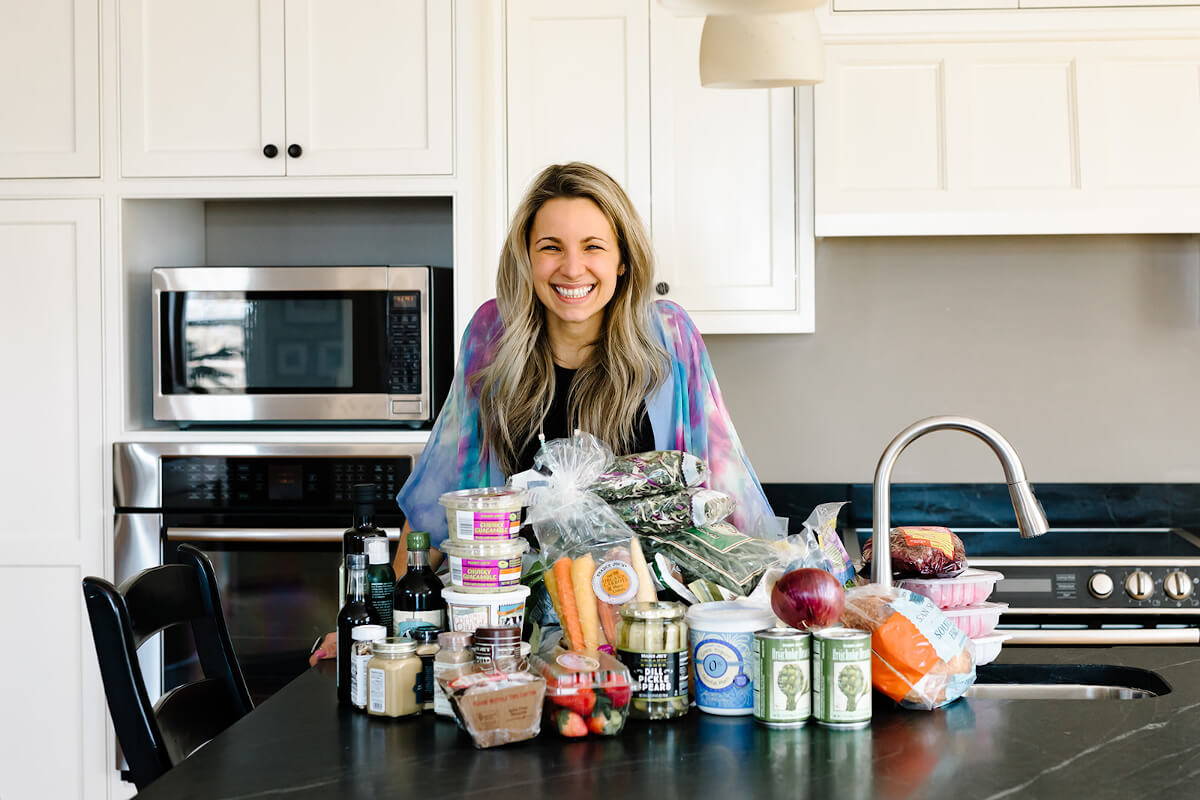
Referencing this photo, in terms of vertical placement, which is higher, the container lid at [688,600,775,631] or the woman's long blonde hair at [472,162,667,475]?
the woman's long blonde hair at [472,162,667,475]

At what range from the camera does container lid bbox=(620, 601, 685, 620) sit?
124 centimetres

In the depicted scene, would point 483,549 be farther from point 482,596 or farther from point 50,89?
point 50,89

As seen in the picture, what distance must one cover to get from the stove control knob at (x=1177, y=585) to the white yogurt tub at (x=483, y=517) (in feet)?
6.17

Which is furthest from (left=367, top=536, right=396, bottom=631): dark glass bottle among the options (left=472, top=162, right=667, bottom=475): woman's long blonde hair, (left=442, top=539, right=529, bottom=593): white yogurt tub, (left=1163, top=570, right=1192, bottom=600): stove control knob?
(left=1163, top=570, right=1192, bottom=600): stove control knob

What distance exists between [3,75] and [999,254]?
8.62ft

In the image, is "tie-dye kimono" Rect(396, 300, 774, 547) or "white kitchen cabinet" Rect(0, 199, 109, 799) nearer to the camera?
"tie-dye kimono" Rect(396, 300, 774, 547)

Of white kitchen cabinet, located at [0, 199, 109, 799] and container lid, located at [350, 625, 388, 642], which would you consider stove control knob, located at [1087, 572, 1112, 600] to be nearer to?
container lid, located at [350, 625, 388, 642]

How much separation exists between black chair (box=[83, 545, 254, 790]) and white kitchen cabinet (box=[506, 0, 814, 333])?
4.82 ft

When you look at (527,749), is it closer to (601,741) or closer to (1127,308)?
(601,741)

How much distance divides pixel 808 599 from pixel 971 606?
0.31 metres

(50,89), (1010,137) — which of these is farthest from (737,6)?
(50,89)

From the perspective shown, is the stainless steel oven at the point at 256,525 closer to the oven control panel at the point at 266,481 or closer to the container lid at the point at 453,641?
the oven control panel at the point at 266,481

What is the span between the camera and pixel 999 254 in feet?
10.5

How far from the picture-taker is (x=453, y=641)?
4.05 feet
